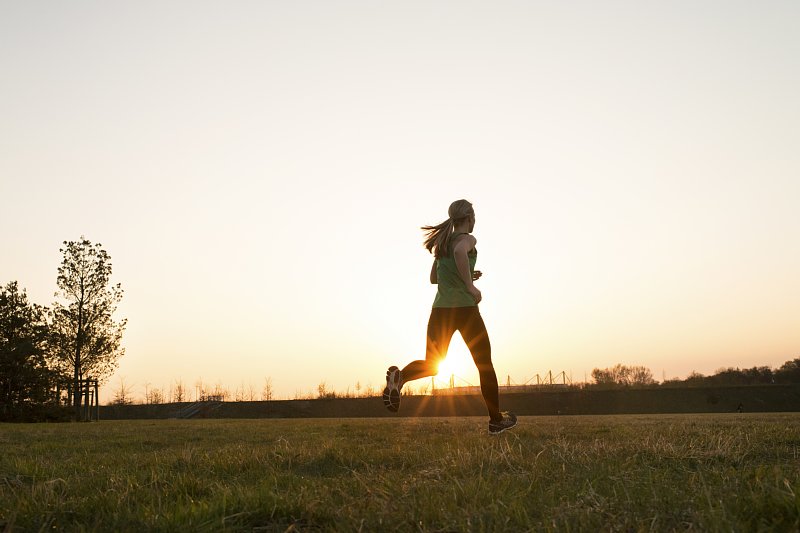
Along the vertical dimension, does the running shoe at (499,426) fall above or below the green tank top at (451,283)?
below

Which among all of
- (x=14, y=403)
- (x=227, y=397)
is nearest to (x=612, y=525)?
(x=14, y=403)

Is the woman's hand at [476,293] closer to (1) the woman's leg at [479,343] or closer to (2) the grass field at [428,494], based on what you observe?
(1) the woman's leg at [479,343]

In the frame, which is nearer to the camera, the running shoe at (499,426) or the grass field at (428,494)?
the grass field at (428,494)

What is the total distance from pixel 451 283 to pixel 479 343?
0.71 m

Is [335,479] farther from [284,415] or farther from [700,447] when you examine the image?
[284,415]

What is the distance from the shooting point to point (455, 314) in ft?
21.8

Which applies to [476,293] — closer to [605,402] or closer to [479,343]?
[479,343]

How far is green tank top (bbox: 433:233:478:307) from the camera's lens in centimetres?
664

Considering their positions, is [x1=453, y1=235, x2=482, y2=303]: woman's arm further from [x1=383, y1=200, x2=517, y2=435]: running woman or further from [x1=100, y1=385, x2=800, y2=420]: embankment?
[x1=100, y1=385, x2=800, y2=420]: embankment

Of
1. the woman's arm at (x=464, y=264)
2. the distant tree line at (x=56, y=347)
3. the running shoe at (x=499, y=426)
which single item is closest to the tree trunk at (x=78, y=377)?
the distant tree line at (x=56, y=347)

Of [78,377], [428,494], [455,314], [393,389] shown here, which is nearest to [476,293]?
[455,314]

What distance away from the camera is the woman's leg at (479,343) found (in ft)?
21.7

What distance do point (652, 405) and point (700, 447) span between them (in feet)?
113

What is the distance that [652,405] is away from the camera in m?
36.2
